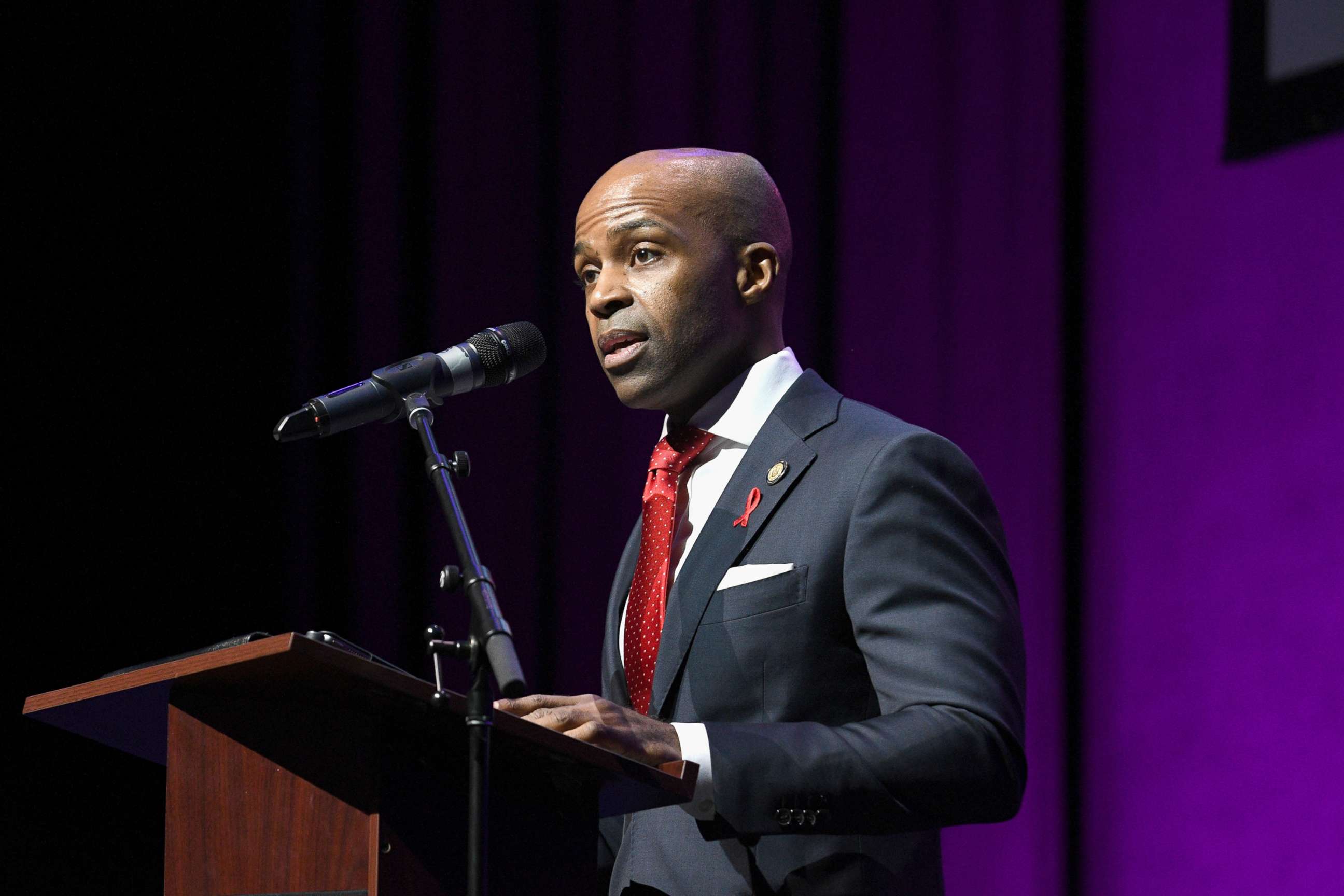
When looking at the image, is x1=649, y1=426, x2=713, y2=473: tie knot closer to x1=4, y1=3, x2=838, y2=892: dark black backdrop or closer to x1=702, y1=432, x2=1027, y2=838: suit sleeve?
x1=702, y1=432, x2=1027, y2=838: suit sleeve

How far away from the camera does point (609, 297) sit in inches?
89.4

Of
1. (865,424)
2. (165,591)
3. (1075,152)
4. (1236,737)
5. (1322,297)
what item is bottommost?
(1236,737)

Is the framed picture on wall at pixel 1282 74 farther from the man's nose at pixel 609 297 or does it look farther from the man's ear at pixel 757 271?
the man's nose at pixel 609 297

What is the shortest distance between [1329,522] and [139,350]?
2729 mm

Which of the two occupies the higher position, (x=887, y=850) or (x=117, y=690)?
(x=117, y=690)

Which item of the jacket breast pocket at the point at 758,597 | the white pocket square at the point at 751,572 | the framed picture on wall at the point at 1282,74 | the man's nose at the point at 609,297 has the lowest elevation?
the jacket breast pocket at the point at 758,597

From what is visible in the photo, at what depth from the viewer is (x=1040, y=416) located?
3.86 m

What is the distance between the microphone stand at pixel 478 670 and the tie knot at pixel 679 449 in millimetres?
786

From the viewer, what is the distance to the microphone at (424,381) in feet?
5.39

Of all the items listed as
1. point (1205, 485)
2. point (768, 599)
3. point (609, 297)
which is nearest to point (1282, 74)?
point (1205, 485)

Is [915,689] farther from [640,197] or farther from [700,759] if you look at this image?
[640,197]

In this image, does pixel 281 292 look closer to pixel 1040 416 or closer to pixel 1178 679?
pixel 1040 416

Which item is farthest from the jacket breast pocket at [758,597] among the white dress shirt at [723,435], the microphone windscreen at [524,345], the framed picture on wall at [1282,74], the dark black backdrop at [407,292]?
the framed picture on wall at [1282,74]

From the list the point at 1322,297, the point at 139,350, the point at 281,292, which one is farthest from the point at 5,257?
the point at 1322,297
